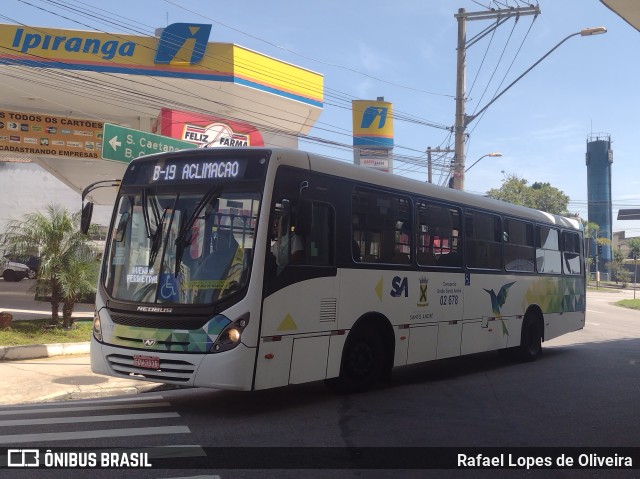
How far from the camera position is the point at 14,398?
31.9ft

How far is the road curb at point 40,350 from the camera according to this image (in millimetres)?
12586

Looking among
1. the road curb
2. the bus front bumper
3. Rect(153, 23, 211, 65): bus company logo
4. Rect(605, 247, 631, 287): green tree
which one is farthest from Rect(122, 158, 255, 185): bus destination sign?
Rect(605, 247, 631, 287): green tree

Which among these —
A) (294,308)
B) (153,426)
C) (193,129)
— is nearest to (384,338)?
(294,308)

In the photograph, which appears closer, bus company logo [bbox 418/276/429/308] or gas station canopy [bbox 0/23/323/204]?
bus company logo [bbox 418/276/429/308]

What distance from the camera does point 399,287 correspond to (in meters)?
9.85

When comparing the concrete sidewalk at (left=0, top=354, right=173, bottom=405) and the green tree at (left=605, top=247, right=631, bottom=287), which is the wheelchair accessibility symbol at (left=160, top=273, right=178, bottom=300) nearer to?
the concrete sidewalk at (left=0, top=354, right=173, bottom=405)

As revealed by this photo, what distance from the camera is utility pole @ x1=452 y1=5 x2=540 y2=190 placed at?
20141mm

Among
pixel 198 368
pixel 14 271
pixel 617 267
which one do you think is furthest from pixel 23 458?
pixel 617 267

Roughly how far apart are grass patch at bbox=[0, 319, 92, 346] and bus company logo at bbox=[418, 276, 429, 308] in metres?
7.82

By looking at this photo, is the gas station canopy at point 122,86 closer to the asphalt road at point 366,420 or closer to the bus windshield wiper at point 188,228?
the bus windshield wiper at point 188,228

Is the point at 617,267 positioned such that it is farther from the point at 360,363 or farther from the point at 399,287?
the point at 360,363

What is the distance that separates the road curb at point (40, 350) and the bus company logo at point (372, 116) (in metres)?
22.3

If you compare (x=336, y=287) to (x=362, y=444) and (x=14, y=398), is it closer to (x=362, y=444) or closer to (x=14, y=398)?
(x=362, y=444)

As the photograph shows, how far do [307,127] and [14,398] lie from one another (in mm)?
16572
